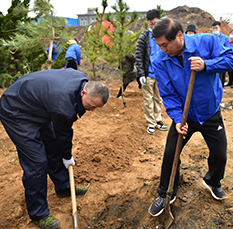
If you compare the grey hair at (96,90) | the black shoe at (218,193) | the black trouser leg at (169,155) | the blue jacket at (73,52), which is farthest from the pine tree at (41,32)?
the black shoe at (218,193)

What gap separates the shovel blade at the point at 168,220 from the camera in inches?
87.1

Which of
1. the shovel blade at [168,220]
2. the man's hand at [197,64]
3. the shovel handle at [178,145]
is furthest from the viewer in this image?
the shovel blade at [168,220]

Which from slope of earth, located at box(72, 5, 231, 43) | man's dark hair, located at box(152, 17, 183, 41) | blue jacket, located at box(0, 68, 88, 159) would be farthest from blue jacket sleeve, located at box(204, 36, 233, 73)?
slope of earth, located at box(72, 5, 231, 43)

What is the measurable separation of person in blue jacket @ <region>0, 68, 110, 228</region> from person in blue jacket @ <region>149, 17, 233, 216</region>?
2.20ft

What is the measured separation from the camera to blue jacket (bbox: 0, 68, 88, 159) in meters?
1.92

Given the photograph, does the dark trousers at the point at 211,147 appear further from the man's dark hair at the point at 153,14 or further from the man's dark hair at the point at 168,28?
the man's dark hair at the point at 153,14

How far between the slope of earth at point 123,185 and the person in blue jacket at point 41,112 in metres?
0.49

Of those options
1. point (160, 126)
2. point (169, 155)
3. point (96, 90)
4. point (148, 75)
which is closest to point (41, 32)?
point (148, 75)

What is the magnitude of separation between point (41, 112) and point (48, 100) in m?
0.25

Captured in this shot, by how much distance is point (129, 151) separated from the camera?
12.7 feet

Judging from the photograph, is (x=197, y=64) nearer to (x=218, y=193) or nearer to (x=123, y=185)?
(x=218, y=193)

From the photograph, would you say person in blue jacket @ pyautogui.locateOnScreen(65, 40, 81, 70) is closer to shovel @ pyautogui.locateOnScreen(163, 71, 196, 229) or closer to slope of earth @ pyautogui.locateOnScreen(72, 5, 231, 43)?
shovel @ pyautogui.locateOnScreen(163, 71, 196, 229)

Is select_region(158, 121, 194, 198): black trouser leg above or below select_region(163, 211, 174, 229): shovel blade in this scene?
above

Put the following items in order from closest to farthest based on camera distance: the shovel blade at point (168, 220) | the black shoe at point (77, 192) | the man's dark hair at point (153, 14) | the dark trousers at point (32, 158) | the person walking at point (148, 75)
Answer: the dark trousers at point (32, 158) → the shovel blade at point (168, 220) → the black shoe at point (77, 192) → the man's dark hair at point (153, 14) → the person walking at point (148, 75)
